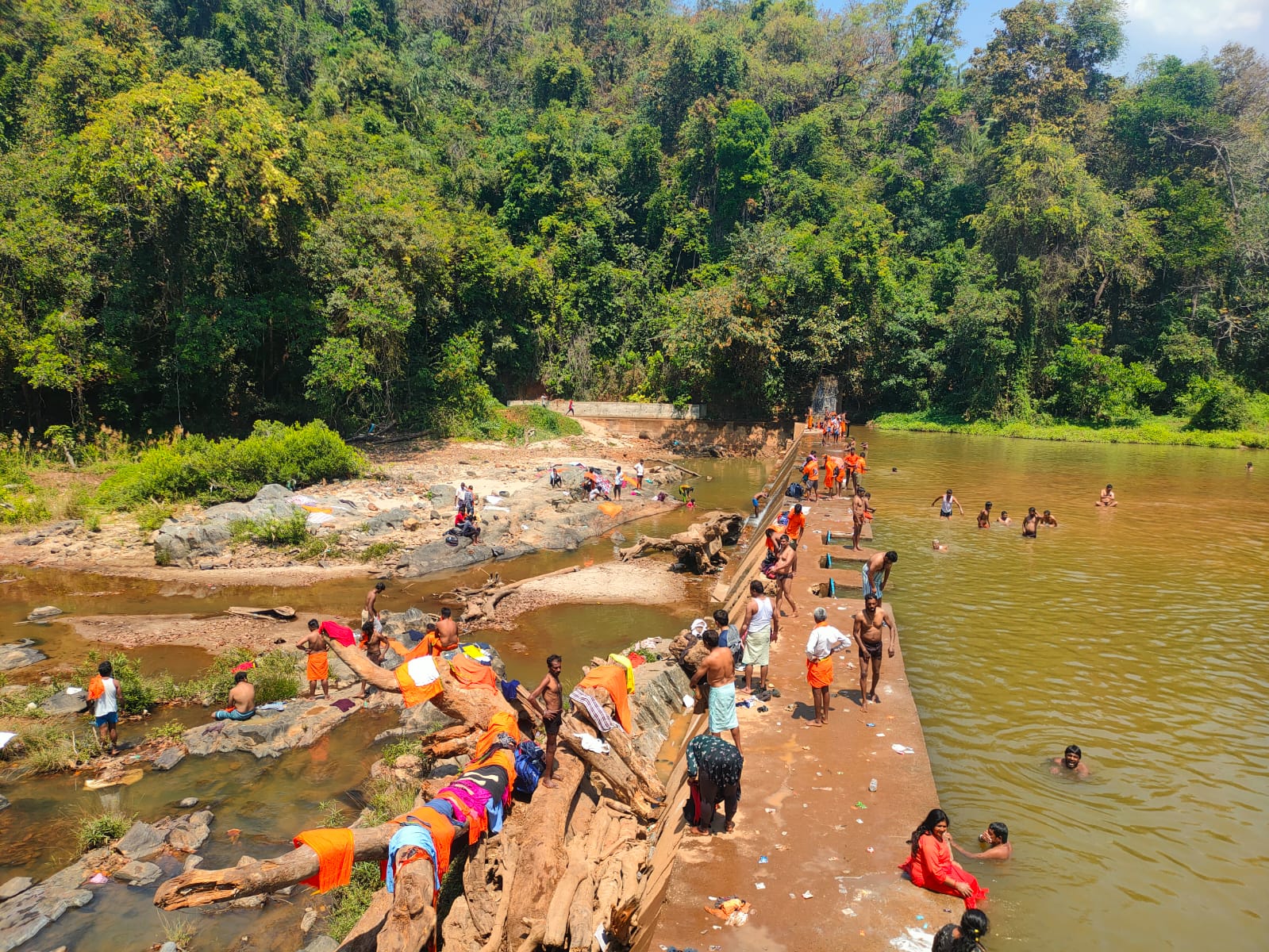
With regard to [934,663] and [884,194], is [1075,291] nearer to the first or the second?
[884,194]

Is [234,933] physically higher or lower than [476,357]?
lower

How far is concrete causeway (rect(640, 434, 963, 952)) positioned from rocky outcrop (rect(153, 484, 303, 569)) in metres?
14.9

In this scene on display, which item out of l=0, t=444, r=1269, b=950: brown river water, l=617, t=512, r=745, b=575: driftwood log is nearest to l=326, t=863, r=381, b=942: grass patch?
l=0, t=444, r=1269, b=950: brown river water

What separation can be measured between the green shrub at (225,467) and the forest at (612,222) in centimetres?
446

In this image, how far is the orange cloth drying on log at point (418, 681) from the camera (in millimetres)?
6879

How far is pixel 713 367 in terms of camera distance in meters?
37.3

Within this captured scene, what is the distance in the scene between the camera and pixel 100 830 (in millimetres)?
8203

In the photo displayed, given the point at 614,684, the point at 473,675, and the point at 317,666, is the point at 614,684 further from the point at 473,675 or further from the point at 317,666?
the point at 317,666

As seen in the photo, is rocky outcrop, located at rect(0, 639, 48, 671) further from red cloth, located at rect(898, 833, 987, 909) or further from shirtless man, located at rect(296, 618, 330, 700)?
red cloth, located at rect(898, 833, 987, 909)

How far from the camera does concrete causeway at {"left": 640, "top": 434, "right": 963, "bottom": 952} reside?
215 inches

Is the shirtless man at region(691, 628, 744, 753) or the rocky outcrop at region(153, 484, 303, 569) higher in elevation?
the shirtless man at region(691, 628, 744, 753)

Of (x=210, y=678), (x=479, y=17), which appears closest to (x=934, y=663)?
(x=210, y=678)

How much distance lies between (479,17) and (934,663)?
69.5 metres

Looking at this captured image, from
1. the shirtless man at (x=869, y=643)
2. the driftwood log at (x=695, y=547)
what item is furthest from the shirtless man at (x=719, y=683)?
the driftwood log at (x=695, y=547)
